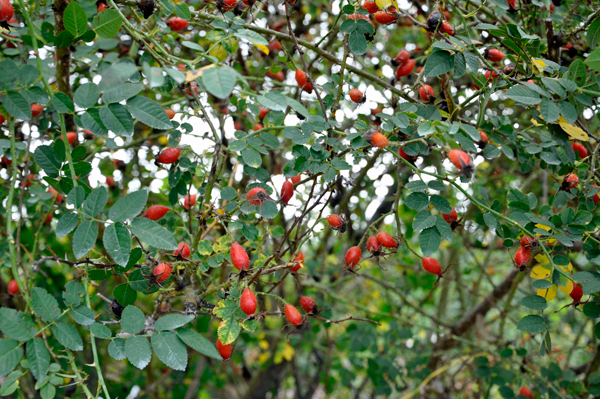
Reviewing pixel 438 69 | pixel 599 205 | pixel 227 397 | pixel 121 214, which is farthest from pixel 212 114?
pixel 227 397

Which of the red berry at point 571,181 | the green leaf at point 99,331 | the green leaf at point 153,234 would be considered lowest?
the green leaf at point 99,331

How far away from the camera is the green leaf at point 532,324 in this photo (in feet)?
3.72

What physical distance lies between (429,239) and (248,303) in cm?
48

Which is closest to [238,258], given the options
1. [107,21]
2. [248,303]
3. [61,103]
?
[248,303]

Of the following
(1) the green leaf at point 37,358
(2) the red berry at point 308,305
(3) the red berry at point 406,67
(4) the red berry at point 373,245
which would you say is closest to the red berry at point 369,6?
(3) the red berry at point 406,67

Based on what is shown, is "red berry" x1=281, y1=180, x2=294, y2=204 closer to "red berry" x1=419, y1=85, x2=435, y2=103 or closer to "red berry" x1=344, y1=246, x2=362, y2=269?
"red berry" x1=344, y1=246, x2=362, y2=269

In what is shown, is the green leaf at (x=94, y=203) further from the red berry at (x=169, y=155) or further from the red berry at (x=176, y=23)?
the red berry at (x=176, y=23)

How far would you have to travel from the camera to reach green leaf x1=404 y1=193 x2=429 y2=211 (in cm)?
113

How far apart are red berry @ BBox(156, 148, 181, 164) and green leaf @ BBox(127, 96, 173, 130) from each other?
0.32 metres

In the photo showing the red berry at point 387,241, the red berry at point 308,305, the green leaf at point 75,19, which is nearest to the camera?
the green leaf at point 75,19

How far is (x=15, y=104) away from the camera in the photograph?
1.01 metres

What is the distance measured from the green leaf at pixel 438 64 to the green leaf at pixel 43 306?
1076mm

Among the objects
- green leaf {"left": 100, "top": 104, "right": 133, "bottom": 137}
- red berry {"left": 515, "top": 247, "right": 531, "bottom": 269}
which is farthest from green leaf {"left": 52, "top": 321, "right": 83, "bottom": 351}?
red berry {"left": 515, "top": 247, "right": 531, "bottom": 269}

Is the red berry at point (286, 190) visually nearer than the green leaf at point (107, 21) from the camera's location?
No
